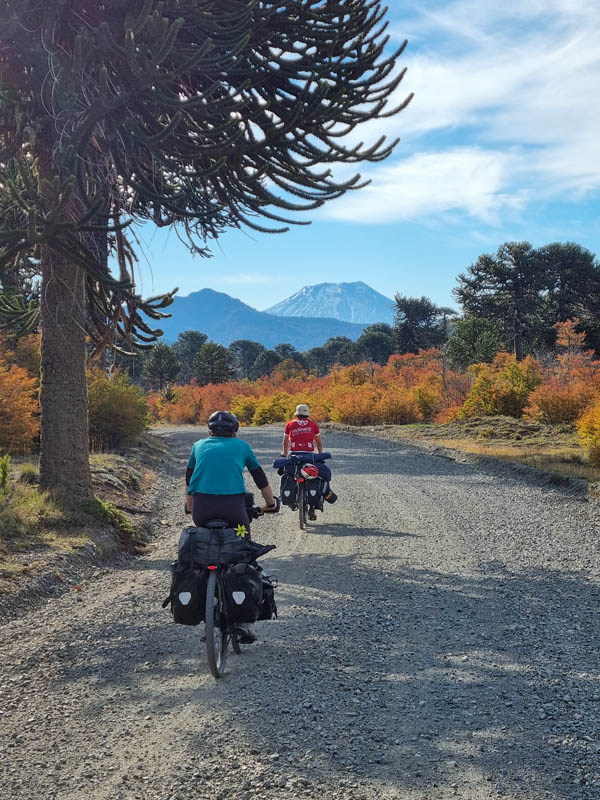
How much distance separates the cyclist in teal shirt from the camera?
15.7 ft

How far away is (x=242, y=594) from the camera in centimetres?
448

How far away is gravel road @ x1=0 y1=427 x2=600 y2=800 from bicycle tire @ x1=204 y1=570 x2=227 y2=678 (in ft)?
0.44

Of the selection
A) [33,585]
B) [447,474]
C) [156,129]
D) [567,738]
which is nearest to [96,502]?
[33,585]

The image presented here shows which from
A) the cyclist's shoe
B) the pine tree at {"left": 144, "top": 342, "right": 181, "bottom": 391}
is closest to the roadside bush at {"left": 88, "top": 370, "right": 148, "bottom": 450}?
the cyclist's shoe

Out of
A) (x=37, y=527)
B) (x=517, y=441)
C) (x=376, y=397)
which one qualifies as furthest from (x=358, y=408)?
(x=37, y=527)

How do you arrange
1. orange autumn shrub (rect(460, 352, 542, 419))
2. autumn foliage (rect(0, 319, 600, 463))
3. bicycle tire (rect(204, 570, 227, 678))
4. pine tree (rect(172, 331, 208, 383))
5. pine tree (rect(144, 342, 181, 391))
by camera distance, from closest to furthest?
bicycle tire (rect(204, 570, 227, 678)) < autumn foliage (rect(0, 319, 600, 463)) < orange autumn shrub (rect(460, 352, 542, 419)) < pine tree (rect(144, 342, 181, 391)) < pine tree (rect(172, 331, 208, 383))

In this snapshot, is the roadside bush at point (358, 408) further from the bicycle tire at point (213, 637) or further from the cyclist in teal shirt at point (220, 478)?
the bicycle tire at point (213, 637)

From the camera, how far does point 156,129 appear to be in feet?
24.3

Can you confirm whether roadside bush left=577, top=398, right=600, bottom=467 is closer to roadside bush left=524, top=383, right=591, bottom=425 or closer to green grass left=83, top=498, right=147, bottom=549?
roadside bush left=524, top=383, right=591, bottom=425

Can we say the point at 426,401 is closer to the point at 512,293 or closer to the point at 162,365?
the point at 512,293

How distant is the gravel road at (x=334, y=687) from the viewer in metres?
3.23

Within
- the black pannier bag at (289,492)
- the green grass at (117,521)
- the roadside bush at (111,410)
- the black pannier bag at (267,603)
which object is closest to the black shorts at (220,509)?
the black pannier bag at (267,603)

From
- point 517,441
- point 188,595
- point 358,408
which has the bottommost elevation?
point 188,595

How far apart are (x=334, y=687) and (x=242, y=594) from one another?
843 mm
